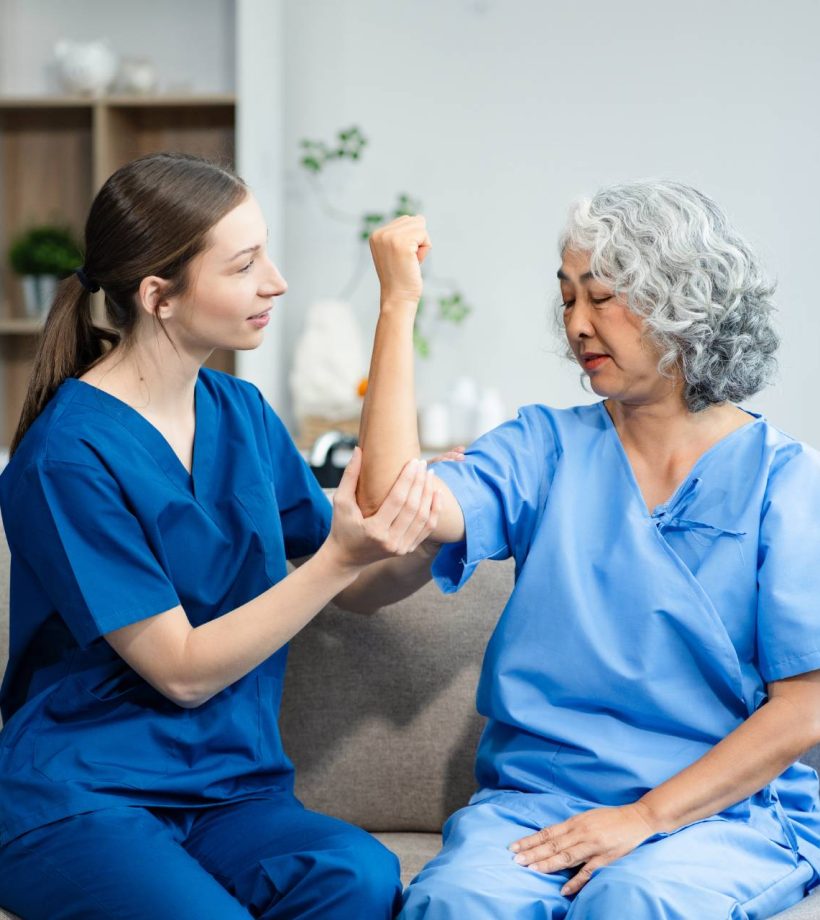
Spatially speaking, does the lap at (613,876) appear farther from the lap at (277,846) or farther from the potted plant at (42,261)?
the potted plant at (42,261)

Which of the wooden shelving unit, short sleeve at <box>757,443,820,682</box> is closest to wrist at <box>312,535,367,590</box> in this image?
short sleeve at <box>757,443,820,682</box>

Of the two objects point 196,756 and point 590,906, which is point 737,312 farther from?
point 196,756

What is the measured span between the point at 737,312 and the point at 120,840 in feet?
2.94

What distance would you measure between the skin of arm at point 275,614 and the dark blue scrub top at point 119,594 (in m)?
0.04

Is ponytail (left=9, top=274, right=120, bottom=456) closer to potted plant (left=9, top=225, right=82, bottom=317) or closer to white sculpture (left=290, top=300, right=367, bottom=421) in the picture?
white sculpture (left=290, top=300, right=367, bottom=421)

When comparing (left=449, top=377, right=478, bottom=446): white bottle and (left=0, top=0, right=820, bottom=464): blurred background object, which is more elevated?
(left=0, top=0, right=820, bottom=464): blurred background object

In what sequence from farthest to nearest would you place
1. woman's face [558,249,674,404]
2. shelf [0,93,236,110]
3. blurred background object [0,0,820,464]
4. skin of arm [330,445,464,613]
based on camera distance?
blurred background object [0,0,820,464] < shelf [0,93,236,110] < skin of arm [330,445,464,613] < woman's face [558,249,674,404]

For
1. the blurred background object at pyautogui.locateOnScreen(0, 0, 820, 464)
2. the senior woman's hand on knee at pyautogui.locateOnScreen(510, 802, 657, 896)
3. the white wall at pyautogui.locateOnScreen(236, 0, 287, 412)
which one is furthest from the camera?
the blurred background object at pyautogui.locateOnScreen(0, 0, 820, 464)

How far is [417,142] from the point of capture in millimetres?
3879

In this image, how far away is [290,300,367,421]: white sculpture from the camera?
3.65 m

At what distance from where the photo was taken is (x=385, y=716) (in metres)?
1.72

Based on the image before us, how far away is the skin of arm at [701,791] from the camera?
131cm

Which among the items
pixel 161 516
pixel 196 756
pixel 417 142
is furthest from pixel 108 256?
pixel 417 142

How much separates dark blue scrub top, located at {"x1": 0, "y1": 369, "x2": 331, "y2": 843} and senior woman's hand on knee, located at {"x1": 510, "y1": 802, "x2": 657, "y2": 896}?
340mm
